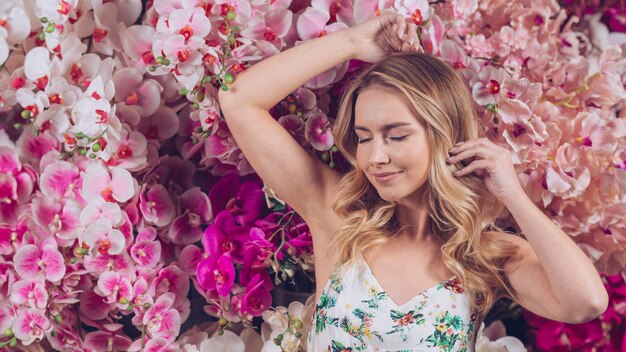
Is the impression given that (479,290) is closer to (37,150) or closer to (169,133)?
(169,133)

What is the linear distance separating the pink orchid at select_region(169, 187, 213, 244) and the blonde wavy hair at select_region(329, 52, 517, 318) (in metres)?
0.24

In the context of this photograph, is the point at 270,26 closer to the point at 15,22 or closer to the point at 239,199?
the point at 239,199

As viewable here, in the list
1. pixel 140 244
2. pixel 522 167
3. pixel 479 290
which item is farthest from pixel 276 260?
pixel 522 167

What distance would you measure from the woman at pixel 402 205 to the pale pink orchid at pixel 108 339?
34 cm

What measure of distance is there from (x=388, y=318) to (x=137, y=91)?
55 centimetres

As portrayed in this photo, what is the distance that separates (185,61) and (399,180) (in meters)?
0.37

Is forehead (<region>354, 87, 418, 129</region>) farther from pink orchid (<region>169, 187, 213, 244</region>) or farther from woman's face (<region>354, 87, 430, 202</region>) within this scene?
pink orchid (<region>169, 187, 213, 244</region>)

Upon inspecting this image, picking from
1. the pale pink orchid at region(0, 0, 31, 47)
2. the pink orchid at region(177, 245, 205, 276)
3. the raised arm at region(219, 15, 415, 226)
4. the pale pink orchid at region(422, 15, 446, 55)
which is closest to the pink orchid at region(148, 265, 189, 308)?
the pink orchid at region(177, 245, 205, 276)

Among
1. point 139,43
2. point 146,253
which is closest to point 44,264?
point 146,253

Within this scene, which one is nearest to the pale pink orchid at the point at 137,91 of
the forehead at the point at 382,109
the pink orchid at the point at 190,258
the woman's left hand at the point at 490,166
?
the pink orchid at the point at 190,258

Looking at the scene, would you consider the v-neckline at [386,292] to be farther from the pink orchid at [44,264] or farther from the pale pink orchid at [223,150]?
the pink orchid at [44,264]

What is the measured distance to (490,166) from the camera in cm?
121

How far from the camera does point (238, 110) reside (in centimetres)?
130

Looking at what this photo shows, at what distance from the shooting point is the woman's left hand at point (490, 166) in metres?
1.20
